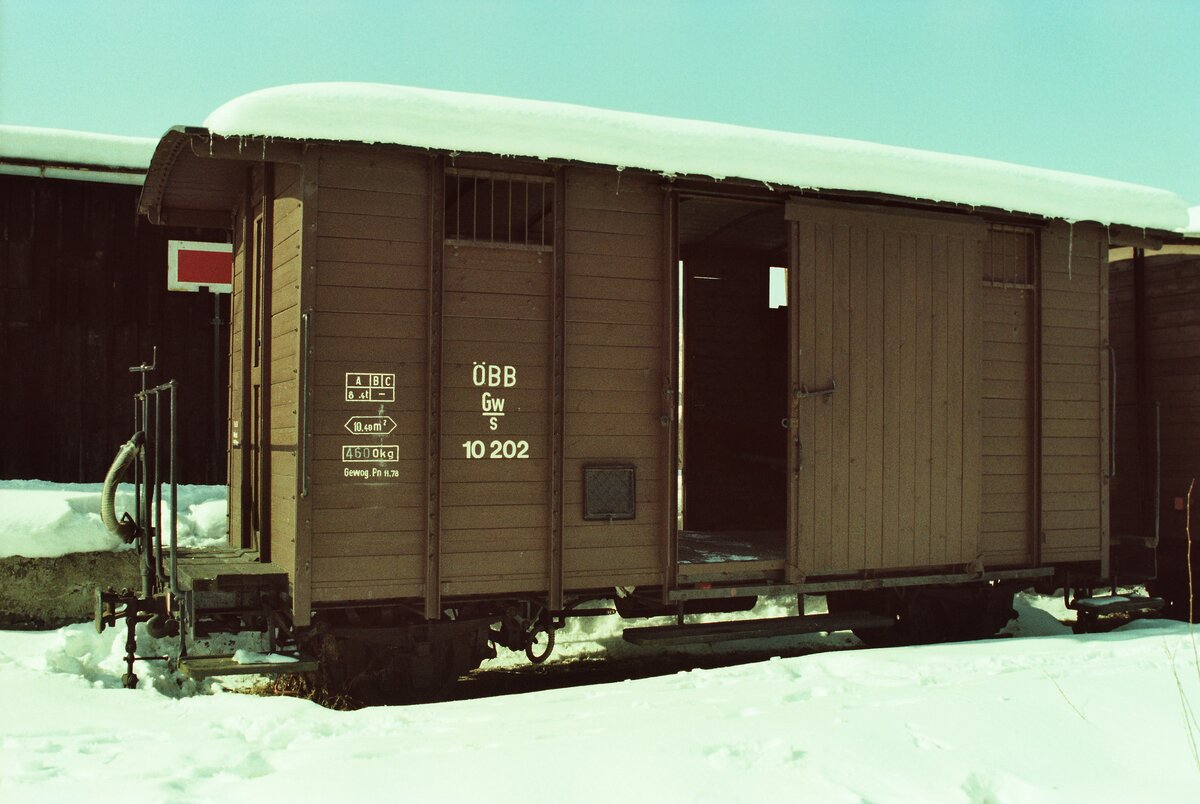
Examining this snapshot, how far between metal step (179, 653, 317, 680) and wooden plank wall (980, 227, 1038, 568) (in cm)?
505

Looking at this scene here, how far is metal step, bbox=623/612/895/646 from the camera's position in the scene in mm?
6789

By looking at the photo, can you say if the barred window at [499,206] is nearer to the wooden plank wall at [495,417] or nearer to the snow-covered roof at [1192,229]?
the wooden plank wall at [495,417]

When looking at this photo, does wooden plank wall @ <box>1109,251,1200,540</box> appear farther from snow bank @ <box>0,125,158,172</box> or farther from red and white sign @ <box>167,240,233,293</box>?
snow bank @ <box>0,125,158,172</box>

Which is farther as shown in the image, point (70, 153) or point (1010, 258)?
point (70, 153)

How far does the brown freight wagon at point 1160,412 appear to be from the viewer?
359 inches

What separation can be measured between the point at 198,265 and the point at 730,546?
610 cm

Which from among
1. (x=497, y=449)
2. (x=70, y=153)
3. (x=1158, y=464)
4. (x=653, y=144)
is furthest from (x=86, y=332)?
(x=1158, y=464)

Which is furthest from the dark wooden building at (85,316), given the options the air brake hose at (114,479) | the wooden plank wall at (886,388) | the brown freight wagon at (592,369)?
the wooden plank wall at (886,388)

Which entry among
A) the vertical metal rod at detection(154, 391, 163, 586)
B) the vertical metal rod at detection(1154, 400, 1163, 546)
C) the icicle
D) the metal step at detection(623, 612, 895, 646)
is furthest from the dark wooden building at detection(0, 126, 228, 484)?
the vertical metal rod at detection(1154, 400, 1163, 546)

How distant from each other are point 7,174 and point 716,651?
26.3 ft

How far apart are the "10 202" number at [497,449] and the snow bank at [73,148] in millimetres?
5279

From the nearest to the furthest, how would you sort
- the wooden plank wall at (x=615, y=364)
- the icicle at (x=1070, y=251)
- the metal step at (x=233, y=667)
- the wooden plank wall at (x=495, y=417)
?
the metal step at (x=233, y=667), the wooden plank wall at (x=495, y=417), the wooden plank wall at (x=615, y=364), the icicle at (x=1070, y=251)

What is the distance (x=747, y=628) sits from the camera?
7094 mm

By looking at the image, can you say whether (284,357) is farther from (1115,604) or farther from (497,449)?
(1115,604)
